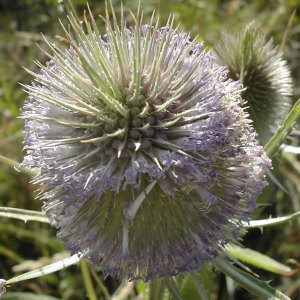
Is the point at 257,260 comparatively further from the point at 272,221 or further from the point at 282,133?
the point at 282,133

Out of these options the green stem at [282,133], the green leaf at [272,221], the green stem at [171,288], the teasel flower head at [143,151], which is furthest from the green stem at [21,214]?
the green stem at [282,133]

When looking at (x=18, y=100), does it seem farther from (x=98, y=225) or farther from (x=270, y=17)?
(x=98, y=225)

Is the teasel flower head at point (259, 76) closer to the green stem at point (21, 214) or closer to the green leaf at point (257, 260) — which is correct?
the green leaf at point (257, 260)

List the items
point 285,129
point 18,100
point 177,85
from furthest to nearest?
point 18,100 < point 285,129 < point 177,85

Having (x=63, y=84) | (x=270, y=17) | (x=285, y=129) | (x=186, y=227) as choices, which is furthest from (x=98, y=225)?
(x=270, y=17)

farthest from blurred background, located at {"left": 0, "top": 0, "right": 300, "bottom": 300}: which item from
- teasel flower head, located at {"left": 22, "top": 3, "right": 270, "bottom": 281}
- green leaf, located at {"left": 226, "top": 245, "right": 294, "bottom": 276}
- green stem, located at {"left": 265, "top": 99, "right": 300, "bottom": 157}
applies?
teasel flower head, located at {"left": 22, "top": 3, "right": 270, "bottom": 281}

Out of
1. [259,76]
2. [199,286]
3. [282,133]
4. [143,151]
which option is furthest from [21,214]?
[259,76]
